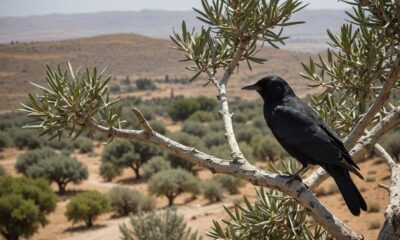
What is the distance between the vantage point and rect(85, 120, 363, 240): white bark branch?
6.69 feet

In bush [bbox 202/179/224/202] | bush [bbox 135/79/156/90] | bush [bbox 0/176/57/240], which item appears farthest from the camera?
bush [bbox 135/79/156/90]

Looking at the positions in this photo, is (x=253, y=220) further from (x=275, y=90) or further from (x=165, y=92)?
(x=165, y=92)

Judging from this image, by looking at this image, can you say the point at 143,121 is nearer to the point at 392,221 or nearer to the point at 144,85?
the point at 392,221

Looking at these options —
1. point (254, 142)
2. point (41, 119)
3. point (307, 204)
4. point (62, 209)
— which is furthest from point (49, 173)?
point (307, 204)

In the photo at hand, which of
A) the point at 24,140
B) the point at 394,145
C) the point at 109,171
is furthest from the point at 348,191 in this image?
the point at 24,140

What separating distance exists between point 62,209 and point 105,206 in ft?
Answer: 6.52

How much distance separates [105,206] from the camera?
13352 millimetres

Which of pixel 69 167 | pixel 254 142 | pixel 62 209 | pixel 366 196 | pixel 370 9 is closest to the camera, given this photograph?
pixel 370 9

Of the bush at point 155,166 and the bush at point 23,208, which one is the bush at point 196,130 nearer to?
the bush at point 155,166

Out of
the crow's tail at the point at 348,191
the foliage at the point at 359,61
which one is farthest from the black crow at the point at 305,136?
the foliage at the point at 359,61

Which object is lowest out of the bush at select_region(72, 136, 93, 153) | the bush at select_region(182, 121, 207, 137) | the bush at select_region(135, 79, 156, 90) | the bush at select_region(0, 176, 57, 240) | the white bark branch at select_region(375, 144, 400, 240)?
the bush at select_region(135, 79, 156, 90)

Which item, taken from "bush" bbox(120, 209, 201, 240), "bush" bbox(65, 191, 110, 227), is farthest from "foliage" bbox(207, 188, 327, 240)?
"bush" bbox(65, 191, 110, 227)

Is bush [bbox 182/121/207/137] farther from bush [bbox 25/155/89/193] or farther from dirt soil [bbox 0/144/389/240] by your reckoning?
bush [bbox 25/155/89/193]

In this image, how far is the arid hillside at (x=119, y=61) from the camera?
53812 mm
